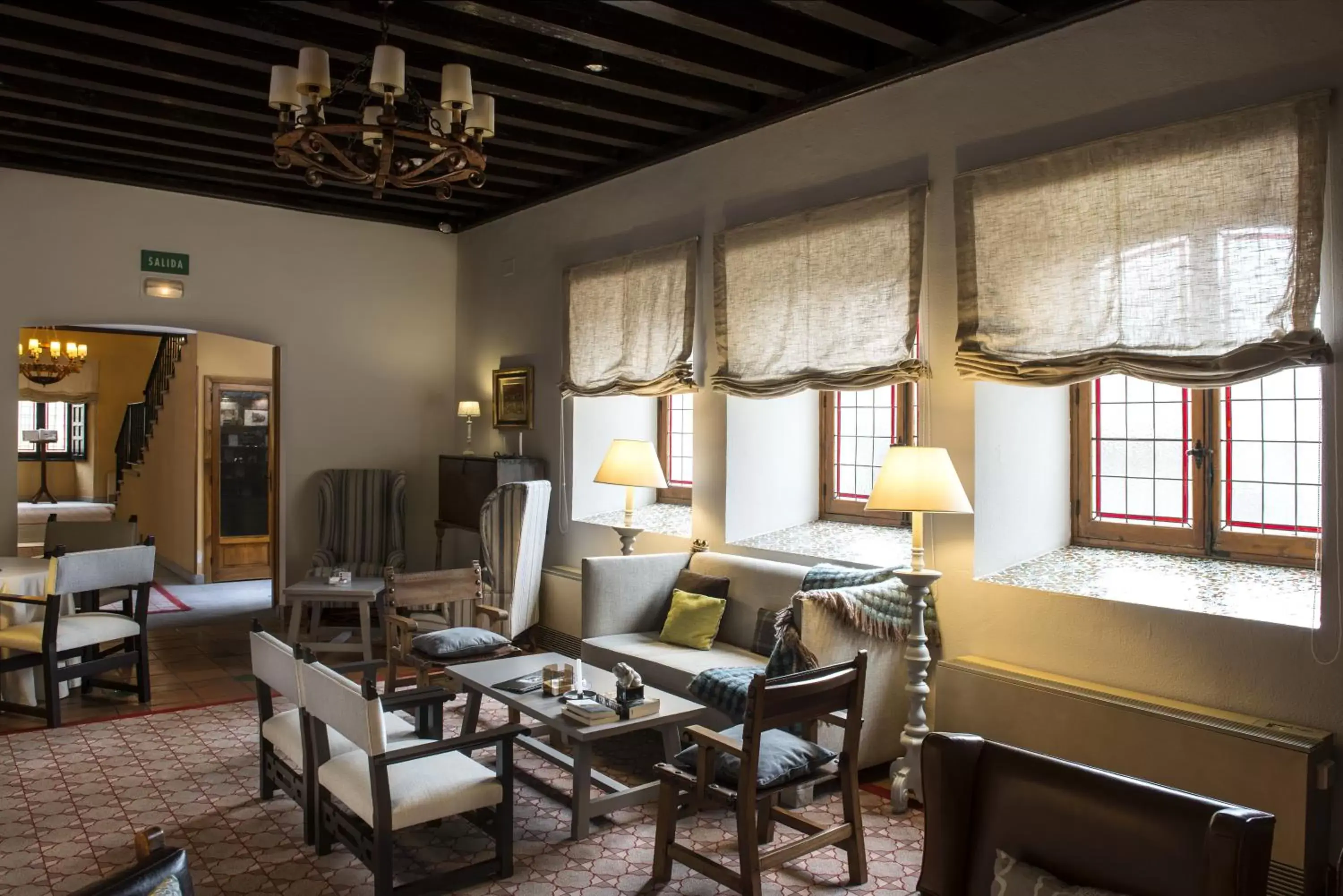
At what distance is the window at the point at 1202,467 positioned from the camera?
3.96 m

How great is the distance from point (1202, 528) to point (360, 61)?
4.36 meters

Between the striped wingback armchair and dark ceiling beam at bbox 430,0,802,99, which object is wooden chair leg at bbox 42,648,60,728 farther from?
dark ceiling beam at bbox 430,0,802,99

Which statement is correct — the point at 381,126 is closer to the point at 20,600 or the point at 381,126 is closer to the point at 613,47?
the point at 613,47

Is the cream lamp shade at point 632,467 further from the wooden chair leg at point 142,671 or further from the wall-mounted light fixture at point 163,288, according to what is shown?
the wall-mounted light fixture at point 163,288

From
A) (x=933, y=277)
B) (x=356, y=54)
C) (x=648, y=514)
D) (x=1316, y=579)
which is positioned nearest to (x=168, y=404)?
(x=648, y=514)

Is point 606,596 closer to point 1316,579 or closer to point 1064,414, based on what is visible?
point 1064,414

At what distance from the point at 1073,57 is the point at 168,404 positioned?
984 centimetres

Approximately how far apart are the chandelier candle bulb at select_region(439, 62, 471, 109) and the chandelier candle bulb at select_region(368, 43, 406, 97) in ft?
0.56

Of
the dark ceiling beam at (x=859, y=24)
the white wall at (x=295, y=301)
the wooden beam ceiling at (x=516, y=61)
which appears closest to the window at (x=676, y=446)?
the wooden beam ceiling at (x=516, y=61)

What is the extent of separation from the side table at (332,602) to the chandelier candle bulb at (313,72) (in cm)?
368

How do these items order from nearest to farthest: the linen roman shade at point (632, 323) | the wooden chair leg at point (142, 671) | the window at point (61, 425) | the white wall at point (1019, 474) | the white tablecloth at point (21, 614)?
the white wall at point (1019, 474), the white tablecloth at point (21, 614), the wooden chair leg at point (142, 671), the linen roman shade at point (632, 323), the window at point (61, 425)

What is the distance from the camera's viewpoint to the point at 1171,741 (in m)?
3.50

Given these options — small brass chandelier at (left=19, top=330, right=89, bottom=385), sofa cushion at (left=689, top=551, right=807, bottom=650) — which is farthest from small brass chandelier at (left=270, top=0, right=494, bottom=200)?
small brass chandelier at (left=19, top=330, right=89, bottom=385)

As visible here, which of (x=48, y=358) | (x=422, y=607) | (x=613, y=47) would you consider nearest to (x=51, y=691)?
(x=422, y=607)
